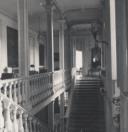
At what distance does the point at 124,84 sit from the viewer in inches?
130

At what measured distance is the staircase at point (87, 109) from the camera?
481 inches

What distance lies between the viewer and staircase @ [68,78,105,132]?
12.2 metres

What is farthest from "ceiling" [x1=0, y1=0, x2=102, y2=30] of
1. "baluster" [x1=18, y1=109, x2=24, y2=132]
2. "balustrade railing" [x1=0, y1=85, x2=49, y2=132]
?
"baluster" [x1=18, y1=109, x2=24, y2=132]

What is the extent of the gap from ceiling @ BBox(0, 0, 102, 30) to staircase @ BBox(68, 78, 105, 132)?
12.3 feet

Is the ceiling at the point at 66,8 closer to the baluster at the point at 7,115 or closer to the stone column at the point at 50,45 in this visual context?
the stone column at the point at 50,45

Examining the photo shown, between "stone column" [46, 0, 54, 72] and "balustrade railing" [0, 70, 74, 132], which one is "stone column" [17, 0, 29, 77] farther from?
"stone column" [46, 0, 54, 72]

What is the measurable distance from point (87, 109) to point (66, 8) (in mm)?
5083

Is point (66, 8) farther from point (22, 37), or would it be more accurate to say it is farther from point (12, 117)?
point (12, 117)

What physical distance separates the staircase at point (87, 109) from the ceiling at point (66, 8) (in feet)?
12.3

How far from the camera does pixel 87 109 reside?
13219 millimetres

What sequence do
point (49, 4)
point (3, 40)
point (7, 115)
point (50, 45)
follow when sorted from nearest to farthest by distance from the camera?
point (7, 115) → point (49, 4) → point (50, 45) → point (3, 40)

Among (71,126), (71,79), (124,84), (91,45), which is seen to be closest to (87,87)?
(71,79)

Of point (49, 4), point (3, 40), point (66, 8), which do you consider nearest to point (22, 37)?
point (49, 4)

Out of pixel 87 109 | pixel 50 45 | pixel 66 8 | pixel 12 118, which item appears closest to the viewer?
pixel 12 118
